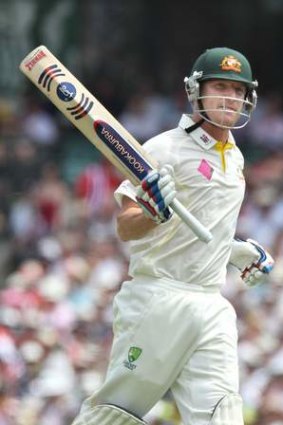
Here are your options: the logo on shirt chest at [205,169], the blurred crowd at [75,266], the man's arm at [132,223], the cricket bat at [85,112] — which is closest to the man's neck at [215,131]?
the logo on shirt chest at [205,169]

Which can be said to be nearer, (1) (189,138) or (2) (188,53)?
(1) (189,138)

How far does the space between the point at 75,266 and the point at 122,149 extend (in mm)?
6714

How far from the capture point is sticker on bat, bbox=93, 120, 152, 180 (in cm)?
720

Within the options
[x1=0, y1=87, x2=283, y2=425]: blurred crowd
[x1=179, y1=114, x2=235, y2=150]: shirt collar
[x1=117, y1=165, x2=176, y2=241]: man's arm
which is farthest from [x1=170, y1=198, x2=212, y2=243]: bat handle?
[x1=0, y1=87, x2=283, y2=425]: blurred crowd

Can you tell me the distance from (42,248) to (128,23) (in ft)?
18.1

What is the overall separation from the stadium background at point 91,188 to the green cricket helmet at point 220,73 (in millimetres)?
2882

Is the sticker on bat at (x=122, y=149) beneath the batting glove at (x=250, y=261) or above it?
above

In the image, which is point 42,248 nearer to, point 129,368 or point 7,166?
point 7,166

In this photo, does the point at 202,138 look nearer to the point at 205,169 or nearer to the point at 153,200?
the point at 205,169

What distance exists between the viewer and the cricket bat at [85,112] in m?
7.24

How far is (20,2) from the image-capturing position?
19.1 m

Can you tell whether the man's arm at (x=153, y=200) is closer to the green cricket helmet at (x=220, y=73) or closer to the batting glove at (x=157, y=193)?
the batting glove at (x=157, y=193)

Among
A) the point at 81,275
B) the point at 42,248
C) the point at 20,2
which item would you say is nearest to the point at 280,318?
the point at 81,275

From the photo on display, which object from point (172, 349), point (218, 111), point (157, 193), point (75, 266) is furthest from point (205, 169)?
point (75, 266)
